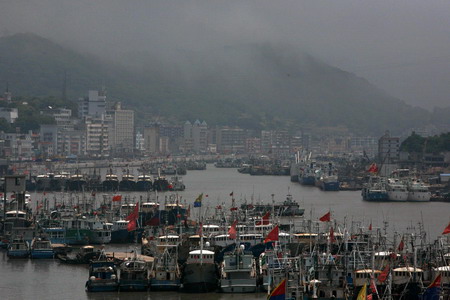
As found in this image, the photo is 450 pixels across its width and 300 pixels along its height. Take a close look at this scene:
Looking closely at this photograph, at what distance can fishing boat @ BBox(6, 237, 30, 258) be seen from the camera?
36969 mm

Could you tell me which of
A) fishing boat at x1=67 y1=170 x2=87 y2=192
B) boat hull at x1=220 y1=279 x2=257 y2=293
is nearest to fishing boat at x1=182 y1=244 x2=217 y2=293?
boat hull at x1=220 y1=279 x2=257 y2=293

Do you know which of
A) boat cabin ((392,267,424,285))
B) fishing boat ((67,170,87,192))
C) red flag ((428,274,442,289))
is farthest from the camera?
fishing boat ((67,170,87,192))

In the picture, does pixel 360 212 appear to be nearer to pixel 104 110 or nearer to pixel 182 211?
pixel 182 211

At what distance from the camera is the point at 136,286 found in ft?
100

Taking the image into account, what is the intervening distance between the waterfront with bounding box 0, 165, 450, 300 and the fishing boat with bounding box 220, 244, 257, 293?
31cm

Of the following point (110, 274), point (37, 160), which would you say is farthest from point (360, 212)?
point (37, 160)

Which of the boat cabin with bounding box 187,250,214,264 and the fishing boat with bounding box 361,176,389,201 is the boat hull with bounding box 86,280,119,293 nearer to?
the boat cabin with bounding box 187,250,214,264

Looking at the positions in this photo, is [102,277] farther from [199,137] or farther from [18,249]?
[199,137]

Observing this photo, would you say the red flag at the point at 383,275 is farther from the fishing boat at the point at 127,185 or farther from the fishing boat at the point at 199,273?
the fishing boat at the point at 127,185

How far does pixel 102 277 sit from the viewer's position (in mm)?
31203

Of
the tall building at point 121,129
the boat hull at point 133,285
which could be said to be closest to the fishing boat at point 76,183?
the boat hull at point 133,285

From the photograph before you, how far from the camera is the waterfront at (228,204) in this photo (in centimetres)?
3092

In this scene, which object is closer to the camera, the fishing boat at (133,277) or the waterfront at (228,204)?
the fishing boat at (133,277)

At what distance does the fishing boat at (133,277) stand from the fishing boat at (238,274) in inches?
79.8
